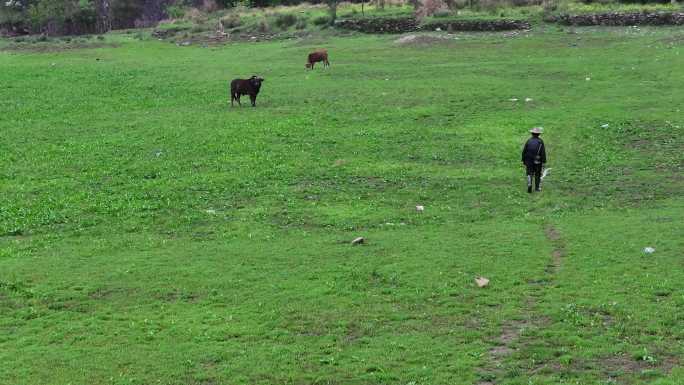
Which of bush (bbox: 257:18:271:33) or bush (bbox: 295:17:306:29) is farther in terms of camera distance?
bush (bbox: 257:18:271:33)

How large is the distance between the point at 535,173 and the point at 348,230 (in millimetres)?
5854

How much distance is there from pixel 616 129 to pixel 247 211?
14059 millimetres

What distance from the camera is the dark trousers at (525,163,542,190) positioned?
23.7 meters

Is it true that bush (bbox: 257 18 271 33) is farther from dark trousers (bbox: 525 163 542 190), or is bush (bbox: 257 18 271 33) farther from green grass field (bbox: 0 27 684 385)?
dark trousers (bbox: 525 163 542 190)

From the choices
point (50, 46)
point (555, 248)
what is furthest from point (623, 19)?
point (50, 46)

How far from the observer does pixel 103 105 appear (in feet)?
126

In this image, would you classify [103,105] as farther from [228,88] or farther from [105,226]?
[105,226]

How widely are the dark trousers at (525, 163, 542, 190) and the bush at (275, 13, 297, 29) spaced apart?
45.5 metres

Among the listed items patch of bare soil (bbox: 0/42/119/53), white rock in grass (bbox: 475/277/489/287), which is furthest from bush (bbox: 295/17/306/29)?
white rock in grass (bbox: 475/277/489/287)

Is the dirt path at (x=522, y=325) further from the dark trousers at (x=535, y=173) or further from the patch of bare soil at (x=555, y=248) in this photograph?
the dark trousers at (x=535, y=173)

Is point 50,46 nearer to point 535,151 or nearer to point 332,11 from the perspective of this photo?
point 332,11

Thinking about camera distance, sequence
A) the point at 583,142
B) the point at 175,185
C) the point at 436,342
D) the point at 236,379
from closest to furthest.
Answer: the point at 236,379 < the point at 436,342 < the point at 175,185 < the point at 583,142

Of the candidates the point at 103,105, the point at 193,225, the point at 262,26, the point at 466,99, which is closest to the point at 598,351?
the point at 193,225

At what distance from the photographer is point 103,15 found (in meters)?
101
